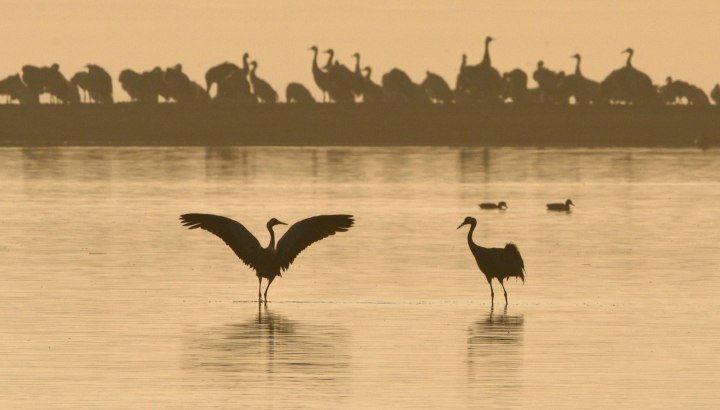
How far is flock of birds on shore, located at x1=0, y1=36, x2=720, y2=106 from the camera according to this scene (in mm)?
86188

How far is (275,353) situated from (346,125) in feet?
230

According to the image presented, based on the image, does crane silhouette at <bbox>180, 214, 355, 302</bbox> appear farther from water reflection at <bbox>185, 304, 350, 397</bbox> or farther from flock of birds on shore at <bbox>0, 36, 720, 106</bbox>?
flock of birds on shore at <bbox>0, 36, 720, 106</bbox>

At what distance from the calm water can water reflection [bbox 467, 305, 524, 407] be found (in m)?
0.04

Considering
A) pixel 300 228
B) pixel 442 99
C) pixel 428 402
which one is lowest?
pixel 428 402

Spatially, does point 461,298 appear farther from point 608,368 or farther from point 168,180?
point 168,180

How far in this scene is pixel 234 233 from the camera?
1909 cm

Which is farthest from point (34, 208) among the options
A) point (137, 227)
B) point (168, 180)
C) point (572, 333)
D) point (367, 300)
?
point (572, 333)

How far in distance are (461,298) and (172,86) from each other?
74743 mm

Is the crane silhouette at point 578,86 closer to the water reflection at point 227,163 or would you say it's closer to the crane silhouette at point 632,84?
the crane silhouette at point 632,84

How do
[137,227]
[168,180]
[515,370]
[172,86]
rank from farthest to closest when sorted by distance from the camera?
1. [172,86]
2. [168,180]
3. [137,227]
4. [515,370]

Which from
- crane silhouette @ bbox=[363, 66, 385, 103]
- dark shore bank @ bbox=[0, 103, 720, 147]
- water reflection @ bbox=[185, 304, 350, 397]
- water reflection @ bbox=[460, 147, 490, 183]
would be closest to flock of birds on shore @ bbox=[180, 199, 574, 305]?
water reflection @ bbox=[185, 304, 350, 397]

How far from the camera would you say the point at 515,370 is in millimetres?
14461

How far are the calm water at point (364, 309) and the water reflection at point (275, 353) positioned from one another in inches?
1.4

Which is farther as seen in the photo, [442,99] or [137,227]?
[442,99]
